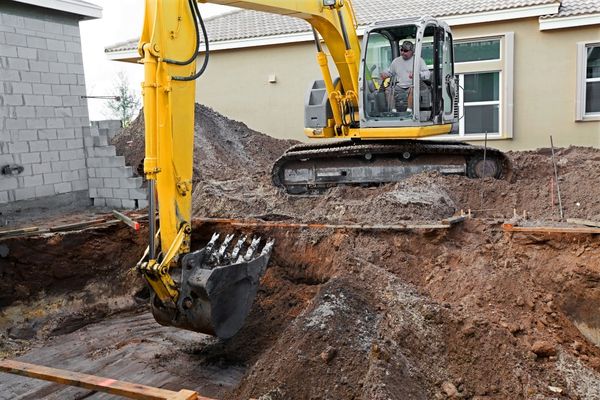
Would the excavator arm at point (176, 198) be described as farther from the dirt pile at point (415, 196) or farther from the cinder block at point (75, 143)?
the cinder block at point (75, 143)

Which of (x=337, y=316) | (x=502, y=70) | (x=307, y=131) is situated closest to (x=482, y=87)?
(x=502, y=70)

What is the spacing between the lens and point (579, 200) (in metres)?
6.71

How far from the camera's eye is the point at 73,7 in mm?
7727

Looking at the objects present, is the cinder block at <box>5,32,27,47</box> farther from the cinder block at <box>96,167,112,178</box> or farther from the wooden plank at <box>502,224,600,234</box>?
the wooden plank at <box>502,224,600,234</box>

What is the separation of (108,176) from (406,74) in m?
4.41

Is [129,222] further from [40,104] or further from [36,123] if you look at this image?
[40,104]

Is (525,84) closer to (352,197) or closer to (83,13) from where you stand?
(352,197)

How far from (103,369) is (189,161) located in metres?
1.82

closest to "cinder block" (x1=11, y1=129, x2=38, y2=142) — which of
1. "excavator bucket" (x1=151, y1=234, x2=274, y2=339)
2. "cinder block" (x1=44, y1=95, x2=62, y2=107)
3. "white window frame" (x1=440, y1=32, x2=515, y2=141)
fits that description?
"cinder block" (x1=44, y1=95, x2=62, y2=107)

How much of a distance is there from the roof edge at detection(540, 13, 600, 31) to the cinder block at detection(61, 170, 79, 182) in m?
9.37

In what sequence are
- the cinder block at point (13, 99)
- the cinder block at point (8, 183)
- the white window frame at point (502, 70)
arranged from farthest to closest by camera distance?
the white window frame at point (502, 70) → the cinder block at point (13, 99) → the cinder block at point (8, 183)

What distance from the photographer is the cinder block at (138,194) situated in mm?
7816

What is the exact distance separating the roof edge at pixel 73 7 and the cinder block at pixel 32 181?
2.21 meters

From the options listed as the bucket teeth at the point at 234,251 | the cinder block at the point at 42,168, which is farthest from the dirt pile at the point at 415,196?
the cinder block at the point at 42,168
